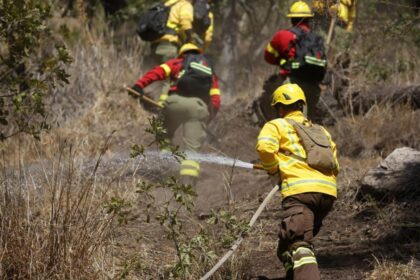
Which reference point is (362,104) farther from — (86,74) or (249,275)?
(249,275)

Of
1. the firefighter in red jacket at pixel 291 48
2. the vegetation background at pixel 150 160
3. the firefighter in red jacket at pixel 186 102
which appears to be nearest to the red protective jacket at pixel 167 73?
the firefighter in red jacket at pixel 186 102

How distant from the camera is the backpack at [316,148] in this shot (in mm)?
4953

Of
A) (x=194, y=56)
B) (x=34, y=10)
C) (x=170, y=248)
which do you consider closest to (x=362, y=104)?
(x=194, y=56)

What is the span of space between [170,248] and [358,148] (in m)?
3.60

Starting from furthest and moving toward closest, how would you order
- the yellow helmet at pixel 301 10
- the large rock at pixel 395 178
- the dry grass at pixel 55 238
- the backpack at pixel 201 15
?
the backpack at pixel 201 15 < the yellow helmet at pixel 301 10 < the large rock at pixel 395 178 < the dry grass at pixel 55 238

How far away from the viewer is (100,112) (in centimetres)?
1001

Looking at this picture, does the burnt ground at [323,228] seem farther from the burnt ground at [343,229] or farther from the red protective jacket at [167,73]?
the red protective jacket at [167,73]

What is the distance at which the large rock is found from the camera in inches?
253

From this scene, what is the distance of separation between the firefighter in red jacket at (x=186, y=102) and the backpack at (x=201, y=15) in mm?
1490

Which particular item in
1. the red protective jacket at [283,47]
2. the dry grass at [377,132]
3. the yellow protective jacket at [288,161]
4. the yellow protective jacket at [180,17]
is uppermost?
the yellow protective jacket at [288,161]

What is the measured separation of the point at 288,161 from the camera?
5.03m

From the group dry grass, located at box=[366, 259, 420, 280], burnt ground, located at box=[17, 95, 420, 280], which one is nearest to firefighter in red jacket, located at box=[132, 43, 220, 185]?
burnt ground, located at box=[17, 95, 420, 280]

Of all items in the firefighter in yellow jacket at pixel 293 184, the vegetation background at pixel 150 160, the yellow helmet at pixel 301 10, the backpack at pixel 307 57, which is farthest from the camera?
the yellow helmet at pixel 301 10

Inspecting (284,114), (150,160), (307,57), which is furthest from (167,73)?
(284,114)
